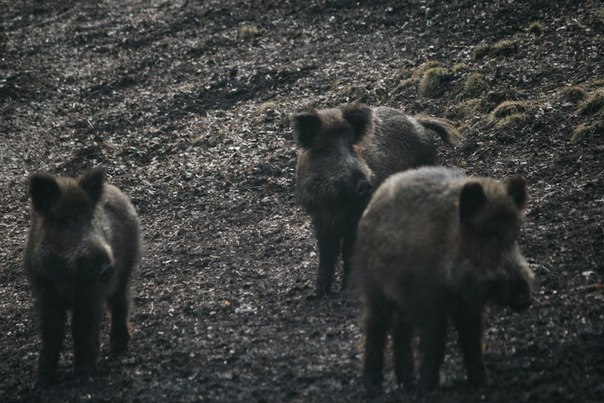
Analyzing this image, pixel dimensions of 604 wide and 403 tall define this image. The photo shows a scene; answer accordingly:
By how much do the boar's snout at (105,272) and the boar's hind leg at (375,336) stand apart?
7.23 ft

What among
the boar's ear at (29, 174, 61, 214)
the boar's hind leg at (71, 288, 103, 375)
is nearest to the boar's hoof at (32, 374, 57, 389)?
the boar's hind leg at (71, 288, 103, 375)

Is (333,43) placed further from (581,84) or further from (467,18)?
(581,84)

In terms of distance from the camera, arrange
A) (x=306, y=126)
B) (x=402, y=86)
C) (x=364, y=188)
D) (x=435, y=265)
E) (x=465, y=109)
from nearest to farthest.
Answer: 1. (x=435, y=265)
2. (x=364, y=188)
3. (x=306, y=126)
4. (x=465, y=109)
5. (x=402, y=86)

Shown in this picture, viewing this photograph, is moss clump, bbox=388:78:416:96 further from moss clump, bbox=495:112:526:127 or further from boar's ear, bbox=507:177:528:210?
boar's ear, bbox=507:177:528:210

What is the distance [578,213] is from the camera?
326 inches

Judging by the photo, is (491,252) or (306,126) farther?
(306,126)

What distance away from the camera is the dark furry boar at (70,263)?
268 inches

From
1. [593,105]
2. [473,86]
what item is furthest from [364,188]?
[473,86]

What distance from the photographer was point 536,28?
14047 millimetres

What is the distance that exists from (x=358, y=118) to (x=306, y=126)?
548 millimetres

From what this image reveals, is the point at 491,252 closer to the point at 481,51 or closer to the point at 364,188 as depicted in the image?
the point at 364,188

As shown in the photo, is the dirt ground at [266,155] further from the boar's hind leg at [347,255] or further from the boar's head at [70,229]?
the boar's head at [70,229]

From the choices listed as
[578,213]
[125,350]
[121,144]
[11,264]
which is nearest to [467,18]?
[121,144]

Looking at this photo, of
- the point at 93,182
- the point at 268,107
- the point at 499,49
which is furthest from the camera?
the point at 268,107
